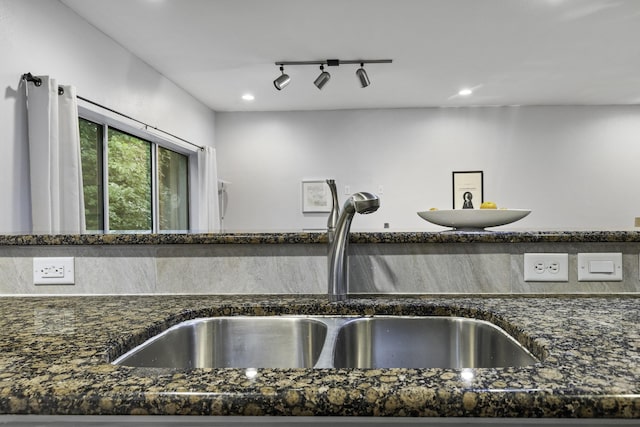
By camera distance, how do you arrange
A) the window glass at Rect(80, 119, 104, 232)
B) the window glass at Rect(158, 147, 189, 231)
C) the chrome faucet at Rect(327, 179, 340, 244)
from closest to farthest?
the chrome faucet at Rect(327, 179, 340, 244), the window glass at Rect(80, 119, 104, 232), the window glass at Rect(158, 147, 189, 231)

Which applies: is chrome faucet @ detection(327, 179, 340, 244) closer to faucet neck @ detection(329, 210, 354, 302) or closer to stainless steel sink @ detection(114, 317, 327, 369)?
faucet neck @ detection(329, 210, 354, 302)

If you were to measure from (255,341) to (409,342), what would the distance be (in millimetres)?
347

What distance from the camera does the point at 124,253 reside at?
3.77 feet

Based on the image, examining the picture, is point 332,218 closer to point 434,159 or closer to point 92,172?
point 92,172

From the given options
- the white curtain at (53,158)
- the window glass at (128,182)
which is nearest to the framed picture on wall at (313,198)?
the window glass at (128,182)

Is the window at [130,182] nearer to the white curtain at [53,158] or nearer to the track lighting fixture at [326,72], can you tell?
the white curtain at [53,158]

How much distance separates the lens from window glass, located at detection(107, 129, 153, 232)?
348 centimetres

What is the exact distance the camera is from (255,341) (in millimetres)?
991

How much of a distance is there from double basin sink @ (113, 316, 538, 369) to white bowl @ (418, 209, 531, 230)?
375mm

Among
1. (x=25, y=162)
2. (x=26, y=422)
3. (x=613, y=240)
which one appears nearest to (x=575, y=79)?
(x=613, y=240)

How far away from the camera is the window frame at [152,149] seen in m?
3.18

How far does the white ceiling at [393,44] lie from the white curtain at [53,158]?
2.33ft

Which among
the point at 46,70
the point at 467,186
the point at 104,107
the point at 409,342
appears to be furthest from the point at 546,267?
the point at 467,186

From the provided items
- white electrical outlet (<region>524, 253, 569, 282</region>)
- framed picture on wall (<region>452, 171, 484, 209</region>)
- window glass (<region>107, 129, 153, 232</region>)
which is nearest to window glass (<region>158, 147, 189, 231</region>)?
window glass (<region>107, 129, 153, 232</region>)
